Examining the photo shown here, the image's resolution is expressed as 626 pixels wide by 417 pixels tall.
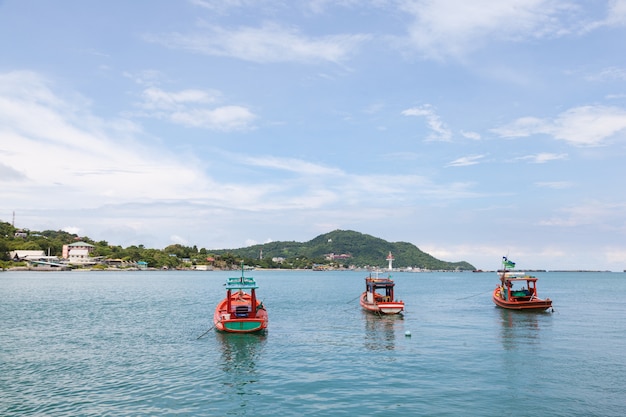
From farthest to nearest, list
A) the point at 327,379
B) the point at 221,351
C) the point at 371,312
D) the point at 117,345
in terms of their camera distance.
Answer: the point at 371,312
the point at 117,345
the point at 221,351
the point at 327,379

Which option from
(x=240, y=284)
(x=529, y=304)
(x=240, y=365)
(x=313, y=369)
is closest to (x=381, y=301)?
(x=529, y=304)

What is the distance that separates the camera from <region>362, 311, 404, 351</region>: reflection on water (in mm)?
36062

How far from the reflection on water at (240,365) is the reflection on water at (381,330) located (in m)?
8.95

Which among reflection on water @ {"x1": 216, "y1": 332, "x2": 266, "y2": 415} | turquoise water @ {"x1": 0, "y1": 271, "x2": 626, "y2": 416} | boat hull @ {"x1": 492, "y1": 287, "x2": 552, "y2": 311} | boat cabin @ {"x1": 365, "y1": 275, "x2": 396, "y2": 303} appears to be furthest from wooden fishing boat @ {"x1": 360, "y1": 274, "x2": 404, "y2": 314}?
reflection on water @ {"x1": 216, "y1": 332, "x2": 266, "y2": 415}

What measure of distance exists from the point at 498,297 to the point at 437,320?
1793 cm

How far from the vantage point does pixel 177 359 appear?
30.5 metres

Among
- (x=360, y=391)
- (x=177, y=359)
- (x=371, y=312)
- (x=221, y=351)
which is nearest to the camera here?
(x=360, y=391)

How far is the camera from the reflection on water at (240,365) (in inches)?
888

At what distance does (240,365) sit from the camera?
29.1 meters

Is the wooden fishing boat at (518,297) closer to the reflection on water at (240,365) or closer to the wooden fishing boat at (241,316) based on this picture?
the wooden fishing boat at (241,316)

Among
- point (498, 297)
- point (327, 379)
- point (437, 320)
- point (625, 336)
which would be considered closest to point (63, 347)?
point (327, 379)

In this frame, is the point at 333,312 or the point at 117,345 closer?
the point at 117,345

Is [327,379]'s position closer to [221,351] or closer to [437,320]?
[221,351]

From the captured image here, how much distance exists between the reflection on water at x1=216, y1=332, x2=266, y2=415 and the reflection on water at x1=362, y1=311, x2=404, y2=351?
895 cm
